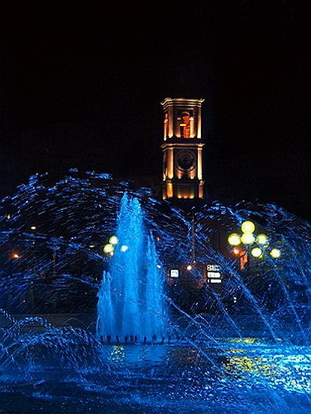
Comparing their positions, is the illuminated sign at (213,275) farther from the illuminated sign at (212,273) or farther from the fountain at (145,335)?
the fountain at (145,335)

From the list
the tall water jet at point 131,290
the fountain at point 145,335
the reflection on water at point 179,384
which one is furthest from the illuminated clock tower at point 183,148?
the reflection on water at point 179,384

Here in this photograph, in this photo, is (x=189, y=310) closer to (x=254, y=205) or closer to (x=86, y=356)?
(x=254, y=205)

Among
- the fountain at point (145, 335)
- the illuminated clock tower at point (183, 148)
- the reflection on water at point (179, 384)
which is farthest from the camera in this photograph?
the illuminated clock tower at point (183, 148)

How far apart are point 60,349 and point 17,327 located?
15.4 feet

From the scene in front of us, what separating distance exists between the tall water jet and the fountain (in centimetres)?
3

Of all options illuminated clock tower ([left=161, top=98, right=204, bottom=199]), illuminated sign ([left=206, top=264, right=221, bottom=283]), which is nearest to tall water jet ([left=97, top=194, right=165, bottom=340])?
illuminated sign ([left=206, top=264, right=221, bottom=283])

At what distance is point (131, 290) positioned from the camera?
55.8ft

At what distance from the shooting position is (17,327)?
59.5 feet

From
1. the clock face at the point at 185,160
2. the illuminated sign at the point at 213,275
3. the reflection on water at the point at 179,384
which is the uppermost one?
the clock face at the point at 185,160

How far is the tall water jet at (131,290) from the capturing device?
16031 millimetres

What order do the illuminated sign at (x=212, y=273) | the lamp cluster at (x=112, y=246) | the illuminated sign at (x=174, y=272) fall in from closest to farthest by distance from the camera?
the lamp cluster at (x=112, y=246), the illuminated sign at (x=174, y=272), the illuminated sign at (x=212, y=273)

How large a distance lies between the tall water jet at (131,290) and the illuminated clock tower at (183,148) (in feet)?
155

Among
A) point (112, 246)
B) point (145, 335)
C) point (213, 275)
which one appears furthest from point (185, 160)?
point (145, 335)

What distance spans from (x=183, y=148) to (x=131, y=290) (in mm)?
51196
